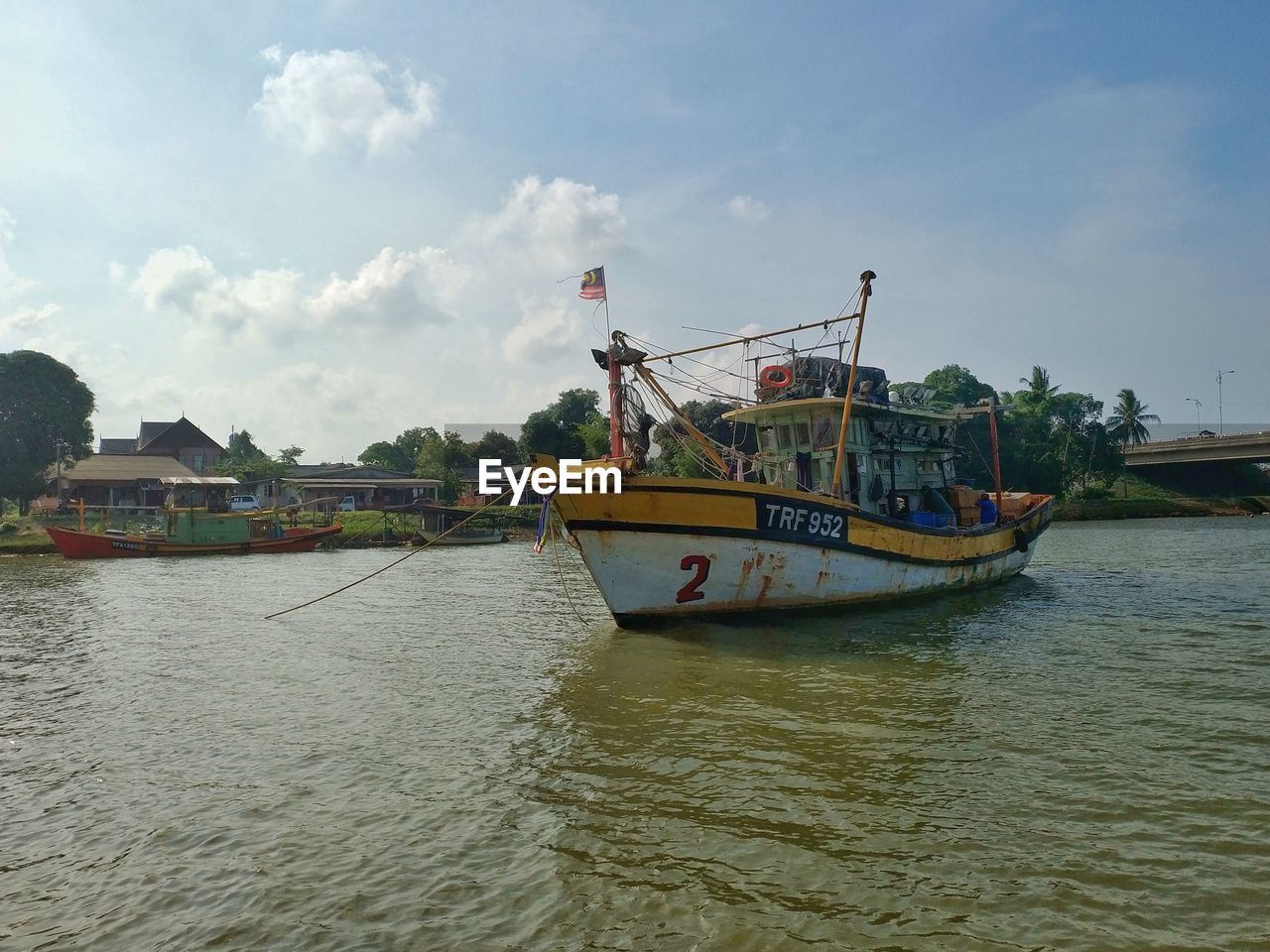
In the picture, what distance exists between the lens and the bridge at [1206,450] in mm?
62156

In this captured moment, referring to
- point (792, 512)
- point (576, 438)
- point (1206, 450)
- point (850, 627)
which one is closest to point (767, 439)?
point (792, 512)

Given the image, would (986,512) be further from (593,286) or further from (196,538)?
(196,538)

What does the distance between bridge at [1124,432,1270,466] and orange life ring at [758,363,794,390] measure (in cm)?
6200

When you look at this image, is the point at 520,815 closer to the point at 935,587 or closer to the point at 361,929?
the point at 361,929

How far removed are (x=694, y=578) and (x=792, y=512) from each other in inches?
86.6

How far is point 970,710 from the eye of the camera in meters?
9.00

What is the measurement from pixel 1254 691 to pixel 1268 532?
36.0m

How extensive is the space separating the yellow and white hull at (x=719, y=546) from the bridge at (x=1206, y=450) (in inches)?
2487

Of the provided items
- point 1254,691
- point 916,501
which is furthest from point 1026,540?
point 1254,691

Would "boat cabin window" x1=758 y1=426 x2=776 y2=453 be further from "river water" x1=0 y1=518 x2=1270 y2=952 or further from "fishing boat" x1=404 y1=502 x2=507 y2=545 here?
"fishing boat" x1=404 y1=502 x2=507 y2=545

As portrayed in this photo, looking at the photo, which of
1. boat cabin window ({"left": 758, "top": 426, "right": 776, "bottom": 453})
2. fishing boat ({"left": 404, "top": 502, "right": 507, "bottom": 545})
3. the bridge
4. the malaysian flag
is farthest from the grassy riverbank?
the malaysian flag

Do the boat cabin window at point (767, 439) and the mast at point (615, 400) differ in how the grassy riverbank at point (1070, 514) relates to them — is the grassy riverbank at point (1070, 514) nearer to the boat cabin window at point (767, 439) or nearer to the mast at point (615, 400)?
the boat cabin window at point (767, 439)

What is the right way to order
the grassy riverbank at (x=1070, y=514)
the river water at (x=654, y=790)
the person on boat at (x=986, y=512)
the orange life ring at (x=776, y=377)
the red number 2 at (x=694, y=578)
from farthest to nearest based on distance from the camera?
1. the grassy riverbank at (x=1070, y=514)
2. the person on boat at (x=986, y=512)
3. the orange life ring at (x=776, y=377)
4. the red number 2 at (x=694, y=578)
5. the river water at (x=654, y=790)

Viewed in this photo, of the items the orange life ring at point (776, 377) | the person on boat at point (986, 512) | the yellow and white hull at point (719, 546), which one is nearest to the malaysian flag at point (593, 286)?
the yellow and white hull at point (719, 546)
